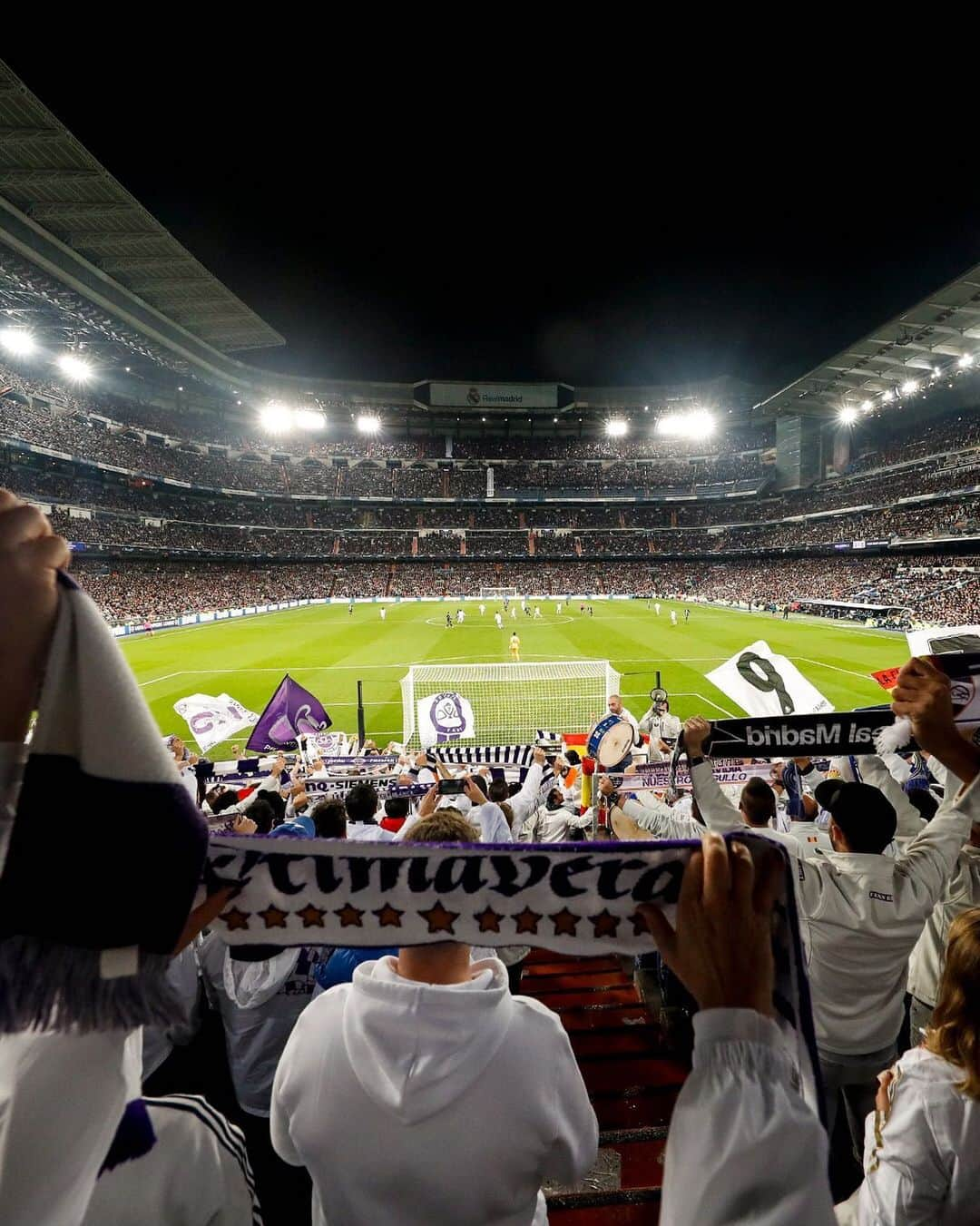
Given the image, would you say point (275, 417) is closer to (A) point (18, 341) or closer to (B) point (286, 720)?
(A) point (18, 341)

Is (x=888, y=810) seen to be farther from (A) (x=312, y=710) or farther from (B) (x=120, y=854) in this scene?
(A) (x=312, y=710)

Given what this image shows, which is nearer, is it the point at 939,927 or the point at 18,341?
the point at 939,927

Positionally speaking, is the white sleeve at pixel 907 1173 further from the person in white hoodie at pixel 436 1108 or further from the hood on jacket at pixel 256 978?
the hood on jacket at pixel 256 978

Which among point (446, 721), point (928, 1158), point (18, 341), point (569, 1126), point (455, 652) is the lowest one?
point (455, 652)

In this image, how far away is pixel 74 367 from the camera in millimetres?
48812

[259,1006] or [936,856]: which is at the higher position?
[936,856]

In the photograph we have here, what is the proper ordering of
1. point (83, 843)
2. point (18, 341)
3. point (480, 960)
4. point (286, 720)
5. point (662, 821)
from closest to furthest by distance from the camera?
point (83, 843) → point (480, 960) → point (662, 821) → point (286, 720) → point (18, 341)

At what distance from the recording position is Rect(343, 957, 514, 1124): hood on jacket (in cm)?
135

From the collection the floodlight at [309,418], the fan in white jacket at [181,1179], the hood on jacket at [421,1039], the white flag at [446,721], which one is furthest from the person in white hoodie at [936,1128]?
the floodlight at [309,418]

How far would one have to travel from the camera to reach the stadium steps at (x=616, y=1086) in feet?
7.61

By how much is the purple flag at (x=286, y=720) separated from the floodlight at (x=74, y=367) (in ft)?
179

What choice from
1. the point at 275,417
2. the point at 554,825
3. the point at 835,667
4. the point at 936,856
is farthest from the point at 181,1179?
the point at 275,417

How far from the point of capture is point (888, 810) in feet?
9.41

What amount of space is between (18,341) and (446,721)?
170 feet
